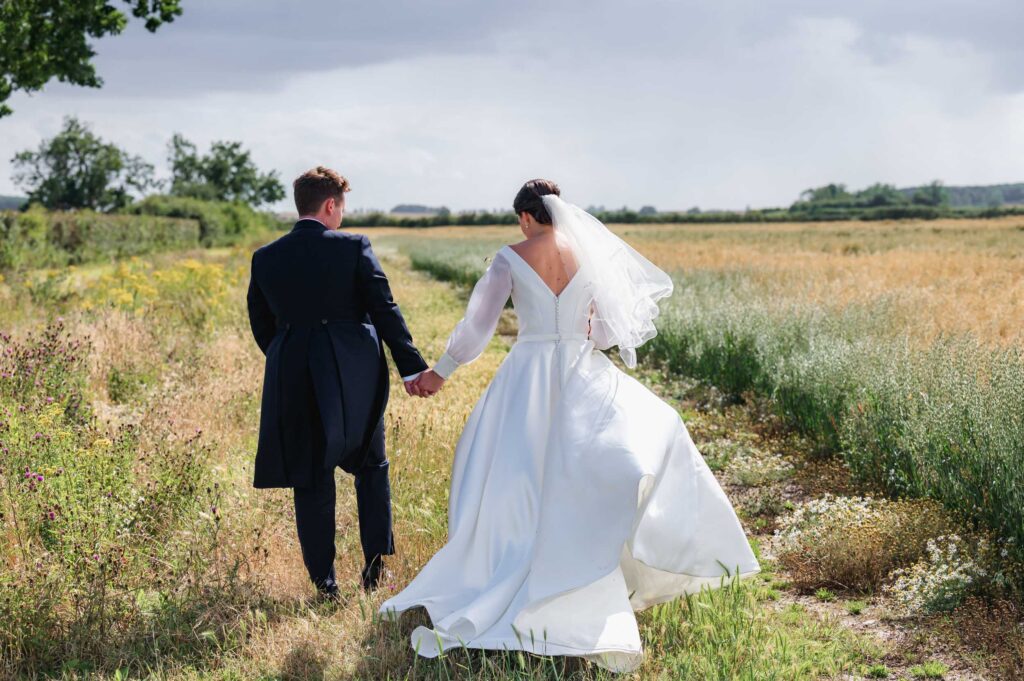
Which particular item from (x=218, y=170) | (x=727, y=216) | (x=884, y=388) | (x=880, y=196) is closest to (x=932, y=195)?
(x=880, y=196)

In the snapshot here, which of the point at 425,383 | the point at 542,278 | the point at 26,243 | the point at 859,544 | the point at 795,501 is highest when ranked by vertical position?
the point at 26,243

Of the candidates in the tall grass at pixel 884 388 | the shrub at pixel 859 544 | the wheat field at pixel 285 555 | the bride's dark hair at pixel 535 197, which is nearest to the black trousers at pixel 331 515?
the wheat field at pixel 285 555

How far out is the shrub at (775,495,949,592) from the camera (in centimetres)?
477

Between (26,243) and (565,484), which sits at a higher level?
(26,243)

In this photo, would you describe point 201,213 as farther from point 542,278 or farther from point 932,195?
point 932,195

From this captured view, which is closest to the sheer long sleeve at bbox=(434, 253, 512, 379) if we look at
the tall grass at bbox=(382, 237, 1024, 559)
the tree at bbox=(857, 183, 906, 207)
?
the tall grass at bbox=(382, 237, 1024, 559)

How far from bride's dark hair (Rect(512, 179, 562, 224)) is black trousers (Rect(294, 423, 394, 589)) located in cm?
134

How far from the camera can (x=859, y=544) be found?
4805 mm

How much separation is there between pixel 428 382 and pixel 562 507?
3.35 ft

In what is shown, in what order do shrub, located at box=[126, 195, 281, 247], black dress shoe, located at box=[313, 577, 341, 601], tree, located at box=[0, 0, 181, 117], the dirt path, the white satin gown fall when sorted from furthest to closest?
shrub, located at box=[126, 195, 281, 247]
tree, located at box=[0, 0, 181, 117]
black dress shoe, located at box=[313, 577, 341, 601]
the dirt path
the white satin gown

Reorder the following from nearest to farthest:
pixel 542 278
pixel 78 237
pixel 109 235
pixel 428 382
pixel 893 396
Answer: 1. pixel 542 278
2. pixel 428 382
3. pixel 893 396
4. pixel 78 237
5. pixel 109 235

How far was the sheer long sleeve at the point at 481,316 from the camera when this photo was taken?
4109 mm

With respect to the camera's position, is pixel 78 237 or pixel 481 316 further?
A: pixel 78 237

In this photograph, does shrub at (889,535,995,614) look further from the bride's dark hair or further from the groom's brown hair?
the groom's brown hair
